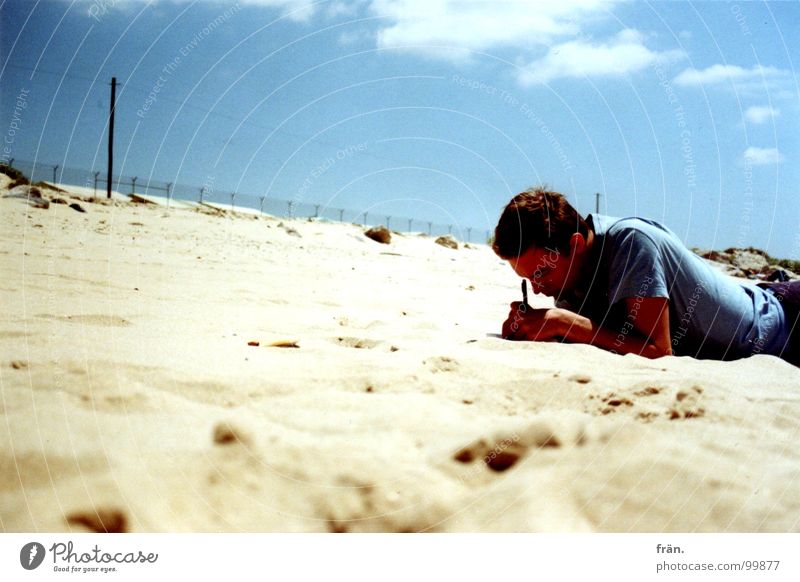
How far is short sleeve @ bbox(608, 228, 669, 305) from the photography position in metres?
2.97

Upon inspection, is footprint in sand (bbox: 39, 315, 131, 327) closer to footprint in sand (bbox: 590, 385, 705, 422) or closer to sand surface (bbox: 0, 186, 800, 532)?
sand surface (bbox: 0, 186, 800, 532)

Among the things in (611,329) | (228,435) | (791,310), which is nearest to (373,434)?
(228,435)

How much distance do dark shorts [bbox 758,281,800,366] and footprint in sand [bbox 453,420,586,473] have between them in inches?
74.3

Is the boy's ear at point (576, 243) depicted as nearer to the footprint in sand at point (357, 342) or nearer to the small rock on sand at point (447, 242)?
the footprint in sand at point (357, 342)

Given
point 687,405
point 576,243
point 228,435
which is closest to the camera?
point 228,435

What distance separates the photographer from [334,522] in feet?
5.86

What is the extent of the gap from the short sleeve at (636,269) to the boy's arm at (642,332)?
0.04m

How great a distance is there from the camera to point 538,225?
3.26 metres

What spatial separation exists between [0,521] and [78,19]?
2.42m

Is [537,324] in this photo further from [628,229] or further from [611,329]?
[628,229]

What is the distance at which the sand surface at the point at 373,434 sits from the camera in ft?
5.85

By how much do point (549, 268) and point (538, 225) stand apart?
26cm

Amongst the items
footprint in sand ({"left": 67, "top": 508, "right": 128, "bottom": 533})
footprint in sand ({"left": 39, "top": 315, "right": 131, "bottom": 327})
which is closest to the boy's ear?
footprint in sand ({"left": 39, "top": 315, "right": 131, "bottom": 327})
